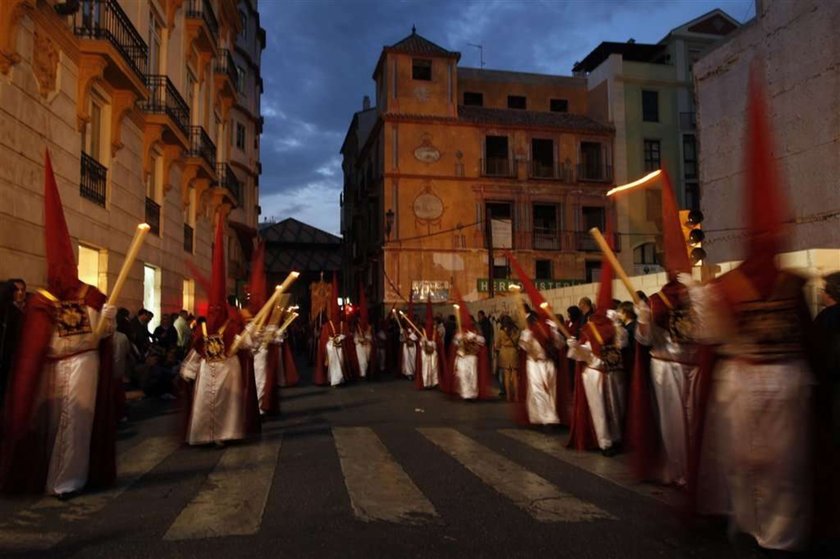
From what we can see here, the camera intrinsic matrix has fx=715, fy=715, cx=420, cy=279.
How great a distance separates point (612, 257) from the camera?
270 inches

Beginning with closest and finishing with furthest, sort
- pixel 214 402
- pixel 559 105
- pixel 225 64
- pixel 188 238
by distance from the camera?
pixel 214 402 < pixel 188 238 < pixel 225 64 < pixel 559 105

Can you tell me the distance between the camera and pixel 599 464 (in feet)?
24.2

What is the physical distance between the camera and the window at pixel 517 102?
38906mm

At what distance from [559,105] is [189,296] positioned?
24.2m

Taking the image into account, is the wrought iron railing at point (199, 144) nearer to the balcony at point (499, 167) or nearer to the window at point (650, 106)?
the balcony at point (499, 167)

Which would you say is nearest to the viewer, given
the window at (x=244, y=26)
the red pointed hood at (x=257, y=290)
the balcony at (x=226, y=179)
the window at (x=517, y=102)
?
the red pointed hood at (x=257, y=290)

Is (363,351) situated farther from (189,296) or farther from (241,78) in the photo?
(241,78)

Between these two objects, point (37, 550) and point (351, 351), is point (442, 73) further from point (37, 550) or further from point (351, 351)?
point (37, 550)

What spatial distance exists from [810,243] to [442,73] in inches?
888

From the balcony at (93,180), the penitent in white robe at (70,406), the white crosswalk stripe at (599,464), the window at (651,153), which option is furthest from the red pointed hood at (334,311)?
the window at (651,153)

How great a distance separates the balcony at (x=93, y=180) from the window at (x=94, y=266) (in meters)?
1.01

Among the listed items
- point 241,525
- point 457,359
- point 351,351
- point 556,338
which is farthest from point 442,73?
point 241,525

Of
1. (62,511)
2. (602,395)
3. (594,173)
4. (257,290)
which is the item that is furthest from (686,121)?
(62,511)

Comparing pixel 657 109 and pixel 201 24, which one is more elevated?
pixel 657 109
